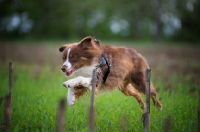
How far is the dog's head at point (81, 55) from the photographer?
554 centimetres

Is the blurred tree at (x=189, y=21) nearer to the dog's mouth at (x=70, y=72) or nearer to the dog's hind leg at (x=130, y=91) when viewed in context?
the dog's hind leg at (x=130, y=91)

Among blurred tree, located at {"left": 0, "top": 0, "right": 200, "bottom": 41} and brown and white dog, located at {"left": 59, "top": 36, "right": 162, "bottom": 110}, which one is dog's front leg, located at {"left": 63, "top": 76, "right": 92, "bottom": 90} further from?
blurred tree, located at {"left": 0, "top": 0, "right": 200, "bottom": 41}

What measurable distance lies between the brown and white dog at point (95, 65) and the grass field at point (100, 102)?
0.42 metres

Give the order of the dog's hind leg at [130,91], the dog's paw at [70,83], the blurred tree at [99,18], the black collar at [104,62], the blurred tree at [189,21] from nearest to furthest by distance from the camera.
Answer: the dog's paw at [70,83]
the black collar at [104,62]
the dog's hind leg at [130,91]
the blurred tree at [189,21]
the blurred tree at [99,18]

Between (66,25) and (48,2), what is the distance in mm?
4155

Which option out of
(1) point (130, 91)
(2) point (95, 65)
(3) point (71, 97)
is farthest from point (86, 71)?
(1) point (130, 91)

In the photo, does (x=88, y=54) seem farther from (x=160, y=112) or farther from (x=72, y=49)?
(x=160, y=112)

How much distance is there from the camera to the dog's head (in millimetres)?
5539

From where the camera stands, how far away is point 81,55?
5.68m

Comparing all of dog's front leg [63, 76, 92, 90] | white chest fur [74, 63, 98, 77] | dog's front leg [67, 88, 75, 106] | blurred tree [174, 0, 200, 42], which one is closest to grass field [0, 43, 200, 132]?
dog's front leg [67, 88, 75, 106]

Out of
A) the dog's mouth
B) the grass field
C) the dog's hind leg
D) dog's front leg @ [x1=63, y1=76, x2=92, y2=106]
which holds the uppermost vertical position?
the dog's mouth

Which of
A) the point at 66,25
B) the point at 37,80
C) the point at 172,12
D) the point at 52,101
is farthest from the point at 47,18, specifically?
the point at 52,101

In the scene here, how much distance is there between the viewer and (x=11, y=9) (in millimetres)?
37250

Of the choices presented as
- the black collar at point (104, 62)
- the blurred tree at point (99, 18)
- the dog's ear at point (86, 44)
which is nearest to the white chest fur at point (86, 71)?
the black collar at point (104, 62)
